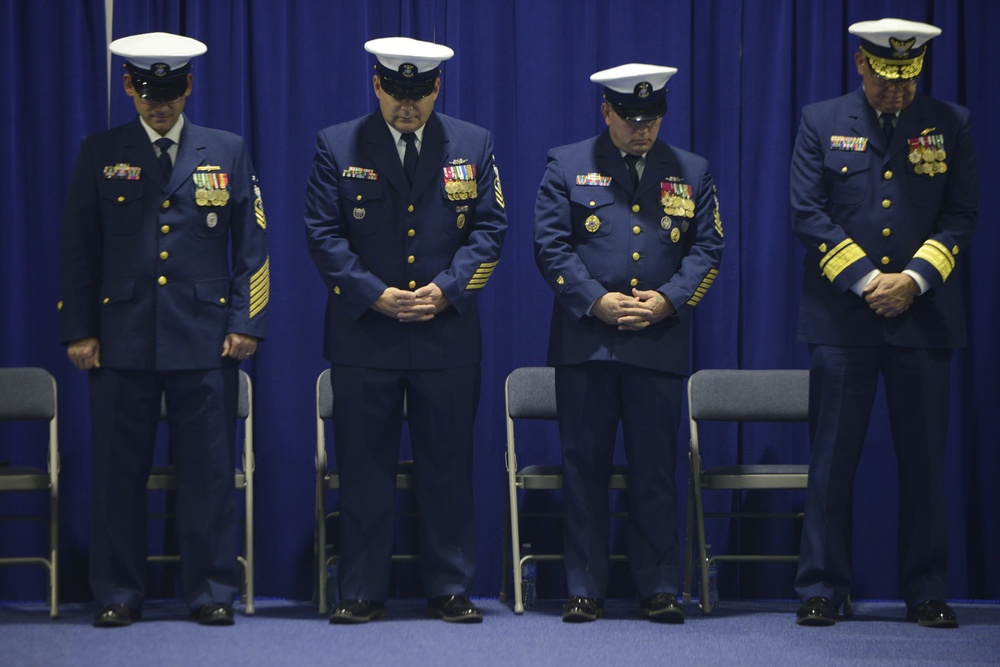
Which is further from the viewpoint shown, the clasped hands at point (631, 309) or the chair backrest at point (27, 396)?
the chair backrest at point (27, 396)

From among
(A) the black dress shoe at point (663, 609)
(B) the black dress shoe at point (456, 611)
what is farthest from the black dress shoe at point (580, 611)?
(B) the black dress shoe at point (456, 611)

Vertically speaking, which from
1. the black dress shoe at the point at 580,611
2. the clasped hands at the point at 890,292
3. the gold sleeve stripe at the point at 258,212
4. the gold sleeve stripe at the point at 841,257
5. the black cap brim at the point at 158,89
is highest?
the black cap brim at the point at 158,89

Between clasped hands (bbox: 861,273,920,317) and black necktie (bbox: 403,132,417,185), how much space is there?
1716 millimetres

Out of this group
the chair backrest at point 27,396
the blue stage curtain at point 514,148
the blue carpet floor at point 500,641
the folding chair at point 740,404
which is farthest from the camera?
the blue stage curtain at point 514,148

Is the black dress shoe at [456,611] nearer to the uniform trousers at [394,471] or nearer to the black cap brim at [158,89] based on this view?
the uniform trousers at [394,471]

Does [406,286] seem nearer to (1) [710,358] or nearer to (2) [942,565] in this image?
(1) [710,358]

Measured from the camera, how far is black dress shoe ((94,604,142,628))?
4.27 metres

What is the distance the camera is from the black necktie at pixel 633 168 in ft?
15.0

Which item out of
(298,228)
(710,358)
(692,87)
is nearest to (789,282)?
(710,358)

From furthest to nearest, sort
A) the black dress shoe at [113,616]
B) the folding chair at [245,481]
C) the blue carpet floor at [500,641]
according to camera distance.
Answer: the folding chair at [245,481]
the black dress shoe at [113,616]
the blue carpet floor at [500,641]

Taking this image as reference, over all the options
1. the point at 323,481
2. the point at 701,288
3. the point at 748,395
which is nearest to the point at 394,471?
the point at 323,481

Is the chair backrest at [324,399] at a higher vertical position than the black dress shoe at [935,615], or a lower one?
higher

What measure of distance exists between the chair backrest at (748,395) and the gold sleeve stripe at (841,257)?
0.82 m

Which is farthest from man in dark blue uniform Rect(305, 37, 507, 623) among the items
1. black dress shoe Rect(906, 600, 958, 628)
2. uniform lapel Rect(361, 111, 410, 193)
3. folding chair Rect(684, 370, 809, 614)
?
black dress shoe Rect(906, 600, 958, 628)
